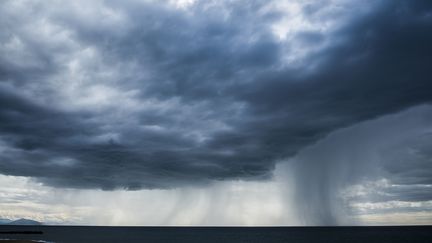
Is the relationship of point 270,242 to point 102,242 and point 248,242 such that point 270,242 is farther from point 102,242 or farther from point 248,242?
point 102,242

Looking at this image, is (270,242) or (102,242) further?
(270,242)

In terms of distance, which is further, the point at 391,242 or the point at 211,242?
the point at 211,242

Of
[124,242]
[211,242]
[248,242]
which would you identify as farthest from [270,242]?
[124,242]

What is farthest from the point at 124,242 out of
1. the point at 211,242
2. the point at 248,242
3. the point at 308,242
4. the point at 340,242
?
the point at 340,242

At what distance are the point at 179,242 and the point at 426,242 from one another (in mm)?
108314

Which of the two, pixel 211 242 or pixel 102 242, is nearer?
pixel 102 242

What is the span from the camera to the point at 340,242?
16712 cm

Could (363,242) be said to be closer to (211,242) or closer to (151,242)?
(211,242)

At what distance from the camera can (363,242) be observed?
165750 mm

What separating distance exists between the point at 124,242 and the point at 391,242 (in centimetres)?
11657

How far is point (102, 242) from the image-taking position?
163000 mm

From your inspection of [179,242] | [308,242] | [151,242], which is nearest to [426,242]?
[308,242]

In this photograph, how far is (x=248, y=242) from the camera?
178250 mm

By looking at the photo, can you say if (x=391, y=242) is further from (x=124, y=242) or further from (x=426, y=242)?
(x=124, y=242)
